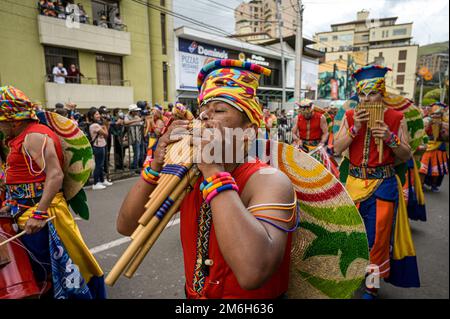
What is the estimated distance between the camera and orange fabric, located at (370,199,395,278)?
2.71 m

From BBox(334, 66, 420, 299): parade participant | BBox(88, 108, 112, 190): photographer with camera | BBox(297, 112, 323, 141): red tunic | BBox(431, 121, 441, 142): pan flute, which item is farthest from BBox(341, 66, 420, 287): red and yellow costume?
BBox(88, 108, 112, 190): photographer with camera

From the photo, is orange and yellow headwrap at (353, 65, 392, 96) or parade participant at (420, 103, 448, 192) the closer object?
orange and yellow headwrap at (353, 65, 392, 96)

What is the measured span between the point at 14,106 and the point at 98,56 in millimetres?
13200

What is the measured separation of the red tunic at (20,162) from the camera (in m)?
2.17

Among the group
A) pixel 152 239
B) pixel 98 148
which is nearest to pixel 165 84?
pixel 98 148

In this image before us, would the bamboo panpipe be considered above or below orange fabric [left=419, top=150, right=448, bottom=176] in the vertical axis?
above

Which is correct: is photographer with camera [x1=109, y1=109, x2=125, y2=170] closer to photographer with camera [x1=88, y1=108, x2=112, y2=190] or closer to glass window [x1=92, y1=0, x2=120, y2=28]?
photographer with camera [x1=88, y1=108, x2=112, y2=190]

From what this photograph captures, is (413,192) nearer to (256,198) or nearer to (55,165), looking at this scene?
(256,198)

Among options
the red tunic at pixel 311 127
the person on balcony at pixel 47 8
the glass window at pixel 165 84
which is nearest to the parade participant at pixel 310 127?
the red tunic at pixel 311 127

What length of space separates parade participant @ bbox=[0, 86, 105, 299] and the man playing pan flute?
3.61ft

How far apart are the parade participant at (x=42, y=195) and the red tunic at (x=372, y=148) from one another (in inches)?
103

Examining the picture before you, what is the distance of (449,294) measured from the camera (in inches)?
112
